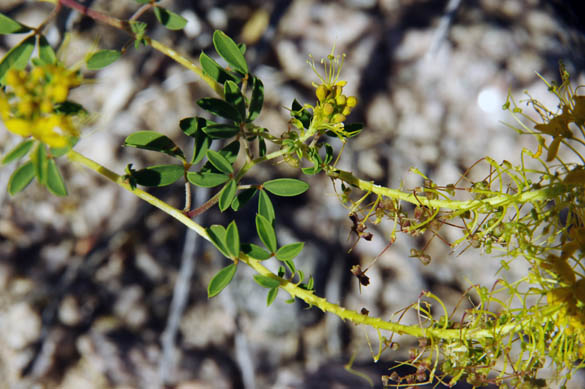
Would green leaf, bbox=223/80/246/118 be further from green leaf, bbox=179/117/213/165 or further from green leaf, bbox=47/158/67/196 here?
green leaf, bbox=47/158/67/196

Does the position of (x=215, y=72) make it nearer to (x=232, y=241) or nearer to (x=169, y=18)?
(x=169, y=18)

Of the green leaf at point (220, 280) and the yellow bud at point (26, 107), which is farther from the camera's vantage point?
the green leaf at point (220, 280)

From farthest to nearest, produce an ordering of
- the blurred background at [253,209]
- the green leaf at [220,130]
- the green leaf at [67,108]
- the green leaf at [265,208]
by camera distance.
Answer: the blurred background at [253,209] → the green leaf at [265,208] → the green leaf at [220,130] → the green leaf at [67,108]

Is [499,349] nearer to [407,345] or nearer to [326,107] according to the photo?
[326,107]

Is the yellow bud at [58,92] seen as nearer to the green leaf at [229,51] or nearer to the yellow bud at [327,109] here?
the green leaf at [229,51]

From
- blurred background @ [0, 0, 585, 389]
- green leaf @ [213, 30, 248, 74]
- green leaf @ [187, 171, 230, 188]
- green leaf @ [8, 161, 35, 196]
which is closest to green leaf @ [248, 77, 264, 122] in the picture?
green leaf @ [213, 30, 248, 74]

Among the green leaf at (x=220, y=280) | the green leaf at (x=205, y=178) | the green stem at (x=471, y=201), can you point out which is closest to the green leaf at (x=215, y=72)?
the green leaf at (x=205, y=178)
